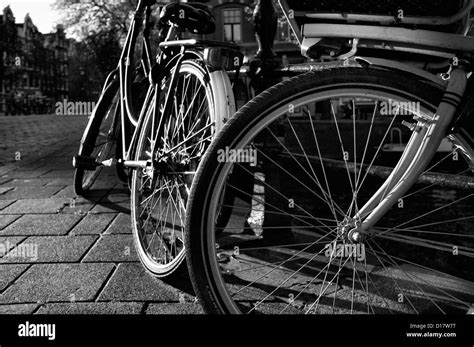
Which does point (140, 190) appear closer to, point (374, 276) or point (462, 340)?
point (374, 276)

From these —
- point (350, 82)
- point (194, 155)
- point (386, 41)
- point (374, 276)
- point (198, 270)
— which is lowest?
point (374, 276)

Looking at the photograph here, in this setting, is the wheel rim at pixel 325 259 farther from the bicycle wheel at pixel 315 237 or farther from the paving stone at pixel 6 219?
the paving stone at pixel 6 219

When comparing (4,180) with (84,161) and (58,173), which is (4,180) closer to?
(58,173)

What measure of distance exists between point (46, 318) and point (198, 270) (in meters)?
0.53

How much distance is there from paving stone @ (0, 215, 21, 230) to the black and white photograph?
0.02m

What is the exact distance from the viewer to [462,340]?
1341 millimetres

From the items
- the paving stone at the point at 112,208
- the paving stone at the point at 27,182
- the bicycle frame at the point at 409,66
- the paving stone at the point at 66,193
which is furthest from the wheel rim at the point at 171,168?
the paving stone at the point at 27,182

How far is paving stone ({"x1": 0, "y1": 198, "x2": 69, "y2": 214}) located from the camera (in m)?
3.17

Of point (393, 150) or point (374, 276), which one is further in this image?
point (393, 150)

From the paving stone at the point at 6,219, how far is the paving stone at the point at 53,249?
0.41 metres

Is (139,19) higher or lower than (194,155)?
higher

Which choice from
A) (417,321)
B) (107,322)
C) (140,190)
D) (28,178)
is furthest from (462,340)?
(28,178)

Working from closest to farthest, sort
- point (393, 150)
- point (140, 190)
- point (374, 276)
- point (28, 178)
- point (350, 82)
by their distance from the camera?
point (350, 82) < point (374, 276) < point (140, 190) < point (28, 178) < point (393, 150)

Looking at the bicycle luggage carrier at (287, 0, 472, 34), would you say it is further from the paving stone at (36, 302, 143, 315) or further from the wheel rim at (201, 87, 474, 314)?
the paving stone at (36, 302, 143, 315)
